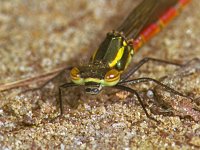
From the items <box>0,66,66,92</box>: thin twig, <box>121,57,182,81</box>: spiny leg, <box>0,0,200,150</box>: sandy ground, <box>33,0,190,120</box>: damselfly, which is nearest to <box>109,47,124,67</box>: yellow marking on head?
<box>33,0,190,120</box>: damselfly

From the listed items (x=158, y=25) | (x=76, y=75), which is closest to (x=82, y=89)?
(x=76, y=75)

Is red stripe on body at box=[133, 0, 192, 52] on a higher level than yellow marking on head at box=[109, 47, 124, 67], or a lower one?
higher

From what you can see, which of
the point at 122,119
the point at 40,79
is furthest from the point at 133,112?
the point at 40,79

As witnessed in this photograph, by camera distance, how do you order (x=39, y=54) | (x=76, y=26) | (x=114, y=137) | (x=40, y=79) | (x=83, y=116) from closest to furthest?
(x=114, y=137)
(x=83, y=116)
(x=40, y=79)
(x=39, y=54)
(x=76, y=26)

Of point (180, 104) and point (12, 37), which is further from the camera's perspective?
point (12, 37)

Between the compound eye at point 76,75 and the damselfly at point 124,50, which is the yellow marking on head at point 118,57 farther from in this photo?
the compound eye at point 76,75

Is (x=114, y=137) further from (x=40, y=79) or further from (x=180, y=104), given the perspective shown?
(x=40, y=79)

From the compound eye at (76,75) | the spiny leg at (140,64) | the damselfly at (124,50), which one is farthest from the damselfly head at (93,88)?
the spiny leg at (140,64)

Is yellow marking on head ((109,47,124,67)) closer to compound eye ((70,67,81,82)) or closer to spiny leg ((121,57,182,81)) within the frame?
spiny leg ((121,57,182,81))
